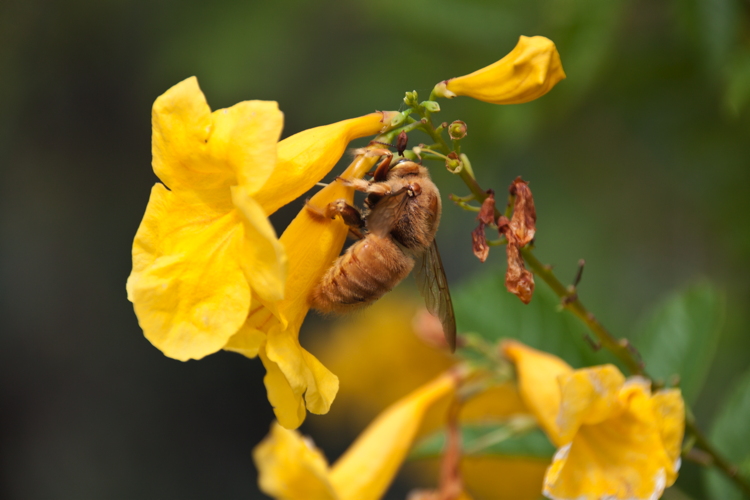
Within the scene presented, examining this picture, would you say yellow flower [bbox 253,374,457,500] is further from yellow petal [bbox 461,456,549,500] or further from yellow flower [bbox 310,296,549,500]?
yellow flower [bbox 310,296,549,500]

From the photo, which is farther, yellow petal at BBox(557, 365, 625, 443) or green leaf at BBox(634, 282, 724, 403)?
green leaf at BBox(634, 282, 724, 403)

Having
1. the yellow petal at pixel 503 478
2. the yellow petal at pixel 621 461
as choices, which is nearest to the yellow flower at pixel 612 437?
the yellow petal at pixel 621 461

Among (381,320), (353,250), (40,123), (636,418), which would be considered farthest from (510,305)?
(40,123)

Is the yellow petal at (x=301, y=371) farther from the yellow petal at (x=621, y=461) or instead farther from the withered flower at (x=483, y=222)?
the yellow petal at (x=621, y=461)

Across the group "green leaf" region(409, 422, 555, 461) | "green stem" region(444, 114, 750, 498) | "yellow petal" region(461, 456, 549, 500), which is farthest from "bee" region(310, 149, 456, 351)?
"yellow petal" region(461, 456, 549, 500)

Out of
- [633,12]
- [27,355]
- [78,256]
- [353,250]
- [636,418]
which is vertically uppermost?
[633,12]

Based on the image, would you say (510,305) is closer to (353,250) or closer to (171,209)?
(353,250)
